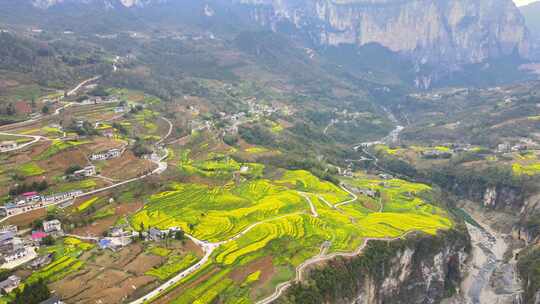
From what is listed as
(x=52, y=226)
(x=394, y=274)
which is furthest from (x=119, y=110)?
(x=394, y=274)

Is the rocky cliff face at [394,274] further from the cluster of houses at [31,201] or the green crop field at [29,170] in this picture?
the green crop field at [29,170]

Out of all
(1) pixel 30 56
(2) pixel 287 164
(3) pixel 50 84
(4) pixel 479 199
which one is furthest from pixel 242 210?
(1) pixel 30 56

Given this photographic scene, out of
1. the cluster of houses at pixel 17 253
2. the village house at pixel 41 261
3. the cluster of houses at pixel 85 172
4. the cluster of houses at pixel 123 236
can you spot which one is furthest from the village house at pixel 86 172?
the village house at pixel 41 261

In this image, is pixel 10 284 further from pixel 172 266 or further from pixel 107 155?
pixel 107 155

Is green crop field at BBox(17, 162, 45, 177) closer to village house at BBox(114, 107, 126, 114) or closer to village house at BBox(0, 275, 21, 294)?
Answer: village house at BBox(0, 275, 21, 294)

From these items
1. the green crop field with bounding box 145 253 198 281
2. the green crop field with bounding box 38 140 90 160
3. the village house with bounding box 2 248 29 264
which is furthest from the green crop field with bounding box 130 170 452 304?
the green crop field with bounding box 38 140 90 160
